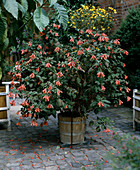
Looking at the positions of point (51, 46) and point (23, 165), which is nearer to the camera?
point (23, 165)

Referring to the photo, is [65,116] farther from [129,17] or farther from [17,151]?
[129,17]

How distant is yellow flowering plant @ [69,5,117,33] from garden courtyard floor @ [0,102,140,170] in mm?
3512

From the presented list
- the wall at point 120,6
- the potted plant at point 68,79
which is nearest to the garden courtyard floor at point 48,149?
the potted plant at point 68,79

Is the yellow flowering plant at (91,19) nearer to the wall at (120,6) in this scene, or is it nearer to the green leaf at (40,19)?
the wall at (120,6)

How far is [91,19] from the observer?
306 inches

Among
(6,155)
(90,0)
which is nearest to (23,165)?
(6,155)

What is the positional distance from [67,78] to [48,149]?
1.20 meters

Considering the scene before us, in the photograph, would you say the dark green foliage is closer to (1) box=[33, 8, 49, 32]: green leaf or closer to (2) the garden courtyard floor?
(2) the garden courtyard floor

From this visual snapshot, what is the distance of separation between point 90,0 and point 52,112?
6098 millimetres


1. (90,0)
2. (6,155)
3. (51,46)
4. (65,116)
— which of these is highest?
(90,0)

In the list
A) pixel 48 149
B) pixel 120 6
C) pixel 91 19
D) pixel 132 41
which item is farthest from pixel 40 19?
pixel 120 6

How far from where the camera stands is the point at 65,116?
414cm

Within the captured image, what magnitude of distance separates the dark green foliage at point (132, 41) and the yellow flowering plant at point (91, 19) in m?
0.81

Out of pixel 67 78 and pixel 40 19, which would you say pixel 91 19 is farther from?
pixel 40 19
